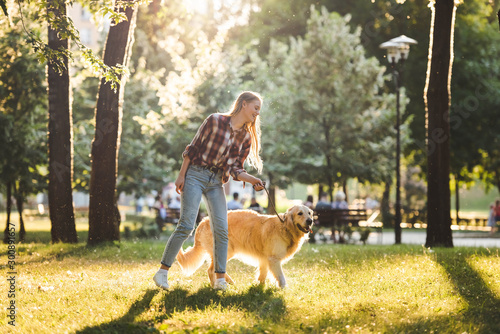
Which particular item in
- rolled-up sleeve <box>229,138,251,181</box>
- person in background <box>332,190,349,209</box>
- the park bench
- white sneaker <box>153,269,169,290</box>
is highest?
rolled-up sleeve <box>229,138,251,181</box>

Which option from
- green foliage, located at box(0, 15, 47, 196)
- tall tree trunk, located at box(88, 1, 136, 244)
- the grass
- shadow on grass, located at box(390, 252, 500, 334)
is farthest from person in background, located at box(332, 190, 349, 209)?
shadow on grass, located at box(390, 252, 500, 334)

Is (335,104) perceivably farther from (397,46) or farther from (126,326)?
(126,326)

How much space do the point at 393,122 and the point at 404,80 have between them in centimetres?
432

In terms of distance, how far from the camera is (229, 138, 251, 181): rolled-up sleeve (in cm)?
666

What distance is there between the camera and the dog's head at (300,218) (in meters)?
7.00

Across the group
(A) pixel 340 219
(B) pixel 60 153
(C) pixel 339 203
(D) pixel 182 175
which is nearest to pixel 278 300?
(D) pixel 182 175

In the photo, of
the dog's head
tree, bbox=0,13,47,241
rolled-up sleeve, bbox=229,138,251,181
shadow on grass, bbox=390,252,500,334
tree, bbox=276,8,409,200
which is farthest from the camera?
tree, bbox=276,8,409,200

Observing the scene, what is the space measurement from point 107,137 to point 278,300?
6.95 metres

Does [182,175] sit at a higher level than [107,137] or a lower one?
lower

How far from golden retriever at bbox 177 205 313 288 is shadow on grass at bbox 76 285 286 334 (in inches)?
18.1

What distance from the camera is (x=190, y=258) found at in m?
7.46

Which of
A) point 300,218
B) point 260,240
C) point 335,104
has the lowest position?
point 260,240

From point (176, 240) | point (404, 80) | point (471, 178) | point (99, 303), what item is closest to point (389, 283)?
point (176, 240)

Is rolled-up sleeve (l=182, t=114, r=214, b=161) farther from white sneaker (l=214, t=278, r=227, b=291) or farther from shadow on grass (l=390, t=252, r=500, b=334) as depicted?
shadow on grass (l=390, t=252, r=500, b=334)
